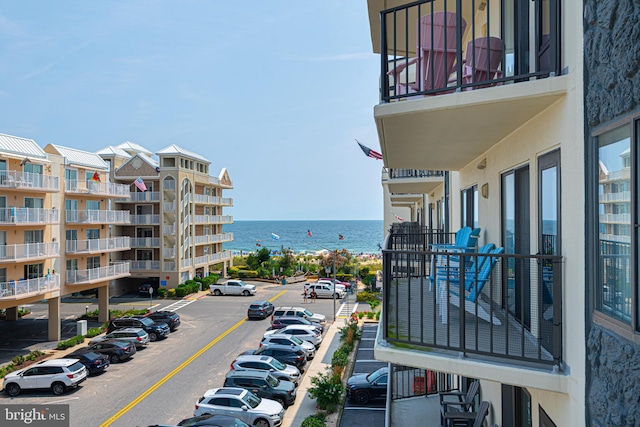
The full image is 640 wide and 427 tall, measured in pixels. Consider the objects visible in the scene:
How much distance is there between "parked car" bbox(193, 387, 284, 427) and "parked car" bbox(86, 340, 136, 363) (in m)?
10.6

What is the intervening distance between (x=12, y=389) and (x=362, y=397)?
54.2ft

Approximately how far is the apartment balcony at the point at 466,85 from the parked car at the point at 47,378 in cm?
2135

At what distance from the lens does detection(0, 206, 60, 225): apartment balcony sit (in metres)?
28.8

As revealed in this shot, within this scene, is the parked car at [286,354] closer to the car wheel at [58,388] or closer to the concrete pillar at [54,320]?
the car wheel at [58,388]

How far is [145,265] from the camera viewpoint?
5022 centimetres

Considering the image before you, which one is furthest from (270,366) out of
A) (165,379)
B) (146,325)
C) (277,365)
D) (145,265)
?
(145,265)

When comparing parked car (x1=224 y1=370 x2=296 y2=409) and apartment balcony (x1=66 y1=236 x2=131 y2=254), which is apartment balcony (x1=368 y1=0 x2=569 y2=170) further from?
apartment balcony (x1=66 y1=236 x2=131 y2=254)

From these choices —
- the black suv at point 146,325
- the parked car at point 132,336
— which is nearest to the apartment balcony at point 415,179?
the parked car at point 132,336

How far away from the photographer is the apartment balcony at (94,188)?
35.0 metres

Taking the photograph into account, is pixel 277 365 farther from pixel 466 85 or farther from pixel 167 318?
pixel 466 85

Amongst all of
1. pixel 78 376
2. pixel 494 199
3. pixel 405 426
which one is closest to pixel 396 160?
pixel 494 199

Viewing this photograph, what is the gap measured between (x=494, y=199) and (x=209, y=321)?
3378 cm

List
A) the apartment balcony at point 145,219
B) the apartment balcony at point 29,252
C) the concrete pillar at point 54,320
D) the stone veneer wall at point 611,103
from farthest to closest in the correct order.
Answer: the apartment balcony at point 145,219 → the concrete pillar at point 54,320 → the apartment balcony at point 29,252 → the stone veneer wall at point 611,103

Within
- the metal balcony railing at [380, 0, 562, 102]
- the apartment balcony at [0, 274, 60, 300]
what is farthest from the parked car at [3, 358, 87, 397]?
the metal balcony railing at [380, 0, 562, 102]
